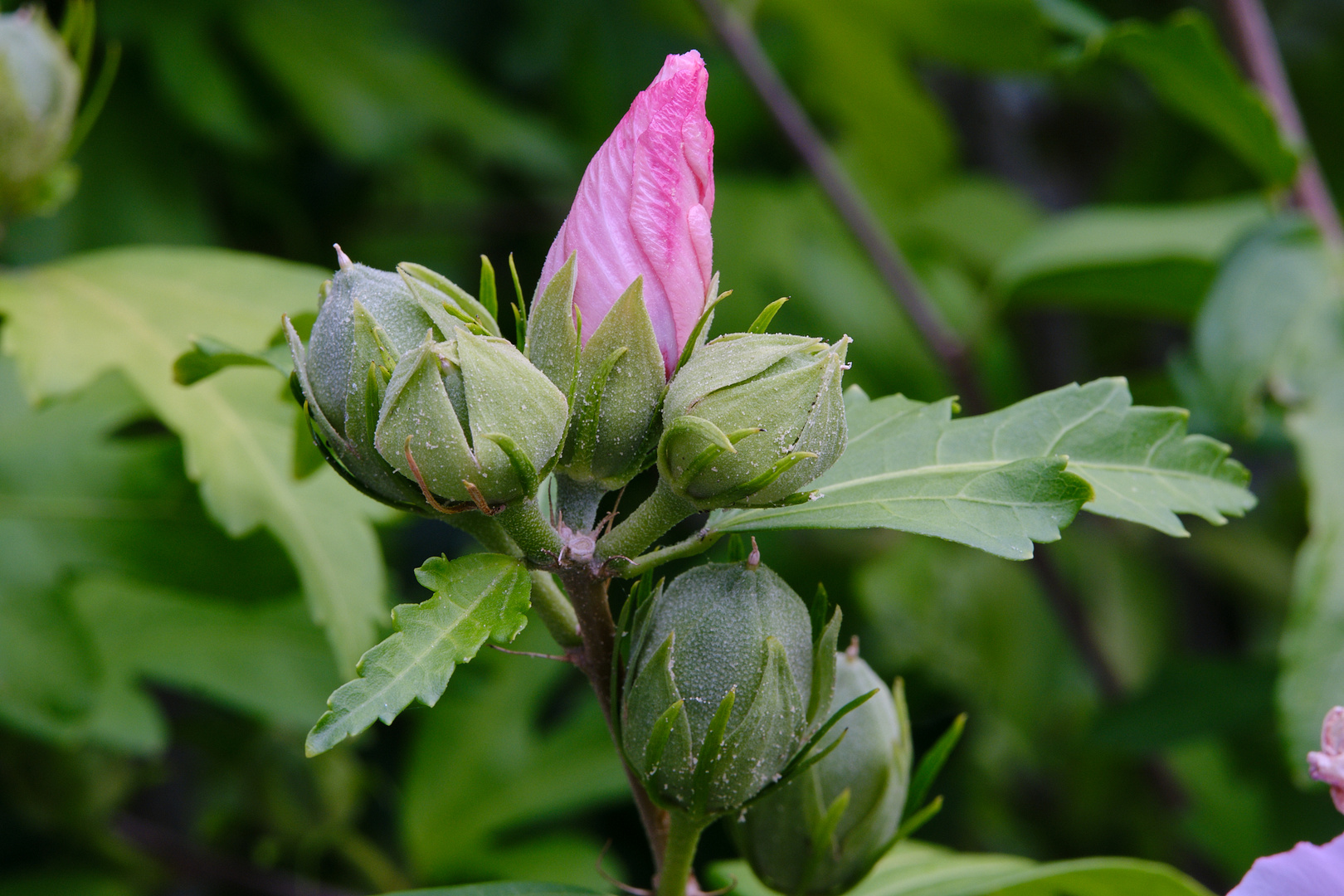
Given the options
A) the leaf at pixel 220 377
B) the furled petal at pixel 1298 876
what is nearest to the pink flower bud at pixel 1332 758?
the furled petal at pixel 1298 876

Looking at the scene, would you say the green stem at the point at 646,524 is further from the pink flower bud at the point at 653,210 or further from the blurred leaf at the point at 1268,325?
the blurred leaf at the point at 1268,325

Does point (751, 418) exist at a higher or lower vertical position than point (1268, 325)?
higher

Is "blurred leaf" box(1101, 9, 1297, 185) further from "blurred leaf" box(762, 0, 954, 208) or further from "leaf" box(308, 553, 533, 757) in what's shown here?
"leaf" box(308, 553, 533, 757)

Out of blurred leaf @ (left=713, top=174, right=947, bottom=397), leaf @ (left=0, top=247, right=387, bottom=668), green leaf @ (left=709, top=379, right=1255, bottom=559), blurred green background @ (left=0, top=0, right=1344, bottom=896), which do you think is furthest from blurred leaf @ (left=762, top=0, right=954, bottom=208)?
green leaf @ (left=709, top=379, right=1255, bottom=559)

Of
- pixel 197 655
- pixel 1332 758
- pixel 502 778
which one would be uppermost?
pixel 197 655

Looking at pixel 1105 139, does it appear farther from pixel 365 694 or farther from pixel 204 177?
pixel 365 694

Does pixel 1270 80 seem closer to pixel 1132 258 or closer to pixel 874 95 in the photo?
pixel 1132 258

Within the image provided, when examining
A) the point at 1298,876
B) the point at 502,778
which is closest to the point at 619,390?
the point at 1298,876
